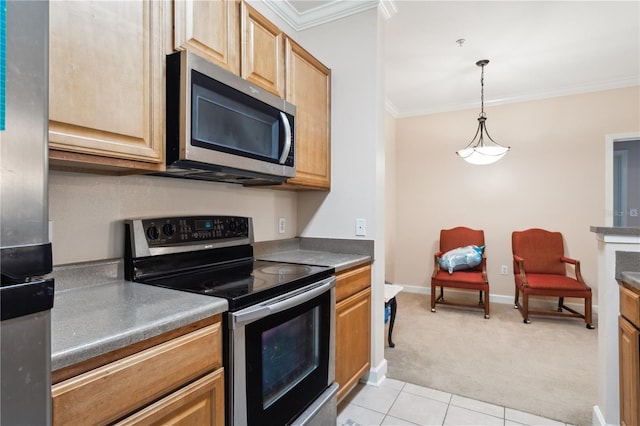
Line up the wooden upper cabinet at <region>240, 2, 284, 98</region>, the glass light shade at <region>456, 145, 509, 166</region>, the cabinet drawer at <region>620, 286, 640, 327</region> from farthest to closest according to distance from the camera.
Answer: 1. the glass light shade at <region>456, 145, 509, 166</region>
2. the wooden upper cabinet at <region>240, 2, 284, 98</region>
3. the cabinet drawer at <region>620, 286, 640, 327</region>

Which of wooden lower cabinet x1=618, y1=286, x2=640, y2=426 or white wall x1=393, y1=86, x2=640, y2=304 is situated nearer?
wooden lower cabinet x1=618, y1=286, x2=640, y2=426

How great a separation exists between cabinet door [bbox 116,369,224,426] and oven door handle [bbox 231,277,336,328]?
183 mm

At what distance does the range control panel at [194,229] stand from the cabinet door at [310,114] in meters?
0.40

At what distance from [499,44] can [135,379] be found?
11.5 feet

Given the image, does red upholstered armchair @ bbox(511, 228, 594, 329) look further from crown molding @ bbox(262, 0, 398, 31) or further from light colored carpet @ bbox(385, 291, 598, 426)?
crown molding @ bbox(262, 0, 398, 31)

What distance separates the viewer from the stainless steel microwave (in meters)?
1.27

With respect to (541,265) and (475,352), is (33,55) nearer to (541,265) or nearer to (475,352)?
(475,352)

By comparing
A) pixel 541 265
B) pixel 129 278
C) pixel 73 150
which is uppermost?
pixel 73 150

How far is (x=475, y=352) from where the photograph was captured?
9.20ft

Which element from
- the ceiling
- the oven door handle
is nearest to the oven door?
the oven door handle

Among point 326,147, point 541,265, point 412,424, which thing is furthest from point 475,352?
point 326,147

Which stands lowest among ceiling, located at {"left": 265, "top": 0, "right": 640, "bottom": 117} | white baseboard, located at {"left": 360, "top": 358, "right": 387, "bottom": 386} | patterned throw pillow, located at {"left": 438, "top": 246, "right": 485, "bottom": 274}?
white baseboard, located at {"left": 360, "top": 358, "right": 387, "bottom": 386}

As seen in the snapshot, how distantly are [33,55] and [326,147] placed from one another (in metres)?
1.92

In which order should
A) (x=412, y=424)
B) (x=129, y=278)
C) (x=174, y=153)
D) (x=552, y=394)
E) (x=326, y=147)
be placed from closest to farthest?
(x=174, y=153) < (x=129, y=278) < (x=412, y=424) < (x=552, y=394) < (x=326, y=147)
